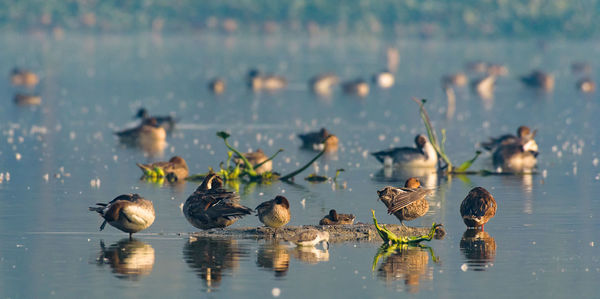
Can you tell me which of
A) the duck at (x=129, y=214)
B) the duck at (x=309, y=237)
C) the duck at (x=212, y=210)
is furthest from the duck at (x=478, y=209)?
the duck at (x=129, y=214)

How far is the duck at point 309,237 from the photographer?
21094 millimetres

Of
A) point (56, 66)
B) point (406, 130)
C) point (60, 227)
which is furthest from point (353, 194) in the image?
point (56, 66)

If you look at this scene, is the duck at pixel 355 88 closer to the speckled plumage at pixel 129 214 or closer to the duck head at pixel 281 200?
the duck head at pixel 281 200

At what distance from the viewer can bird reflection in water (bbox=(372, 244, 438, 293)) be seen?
1877 centimetres

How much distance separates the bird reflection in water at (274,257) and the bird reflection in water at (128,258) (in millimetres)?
1776

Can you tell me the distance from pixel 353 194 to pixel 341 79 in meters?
56.4

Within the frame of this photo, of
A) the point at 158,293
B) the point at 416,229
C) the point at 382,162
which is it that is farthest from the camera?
the point at 382,162

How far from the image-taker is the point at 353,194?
92.5 feet

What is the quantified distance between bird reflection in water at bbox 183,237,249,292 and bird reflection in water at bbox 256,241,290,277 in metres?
0.30

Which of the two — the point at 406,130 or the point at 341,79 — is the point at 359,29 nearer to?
the point at 341,79

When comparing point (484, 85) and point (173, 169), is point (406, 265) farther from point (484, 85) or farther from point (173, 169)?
point (484, 85)

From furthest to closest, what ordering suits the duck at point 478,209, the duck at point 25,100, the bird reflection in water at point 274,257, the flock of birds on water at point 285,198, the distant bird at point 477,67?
the distant bird at point 477,67
the duck at point 25,100
the duck at point 478,209
the flock of birds on water at point 285,198
the bird reflection in water at point 274,257

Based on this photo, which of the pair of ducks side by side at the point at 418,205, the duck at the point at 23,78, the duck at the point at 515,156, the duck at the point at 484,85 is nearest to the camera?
the pair of ducks side by side at the point at 418,205

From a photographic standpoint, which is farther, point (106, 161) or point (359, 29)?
point (359, 29)
